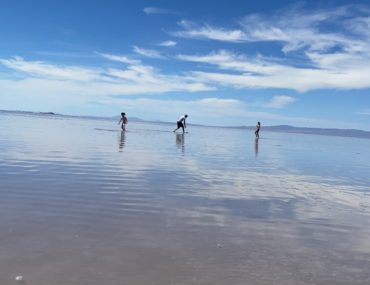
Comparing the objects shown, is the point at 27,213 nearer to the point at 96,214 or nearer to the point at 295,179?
the point at 96,214

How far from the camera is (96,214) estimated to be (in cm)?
884

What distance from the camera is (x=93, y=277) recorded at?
18.5 ft

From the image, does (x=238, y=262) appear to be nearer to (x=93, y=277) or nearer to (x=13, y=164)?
(x=93, y=277)

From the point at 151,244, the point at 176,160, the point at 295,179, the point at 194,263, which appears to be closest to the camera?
the point at 194,263

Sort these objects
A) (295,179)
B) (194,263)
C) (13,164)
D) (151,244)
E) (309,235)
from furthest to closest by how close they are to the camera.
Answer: (295,179) → (13,164) → (309,235) → (151,244) → (194,263)

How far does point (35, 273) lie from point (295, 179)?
12.6 metres

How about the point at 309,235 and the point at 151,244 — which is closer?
the point at 151,244

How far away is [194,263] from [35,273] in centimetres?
214

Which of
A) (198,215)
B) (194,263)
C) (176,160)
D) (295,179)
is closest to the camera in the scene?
(194,263)

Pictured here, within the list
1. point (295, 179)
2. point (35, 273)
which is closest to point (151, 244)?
point (35, 273)

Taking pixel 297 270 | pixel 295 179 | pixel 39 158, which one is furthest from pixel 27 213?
pixel 295 179

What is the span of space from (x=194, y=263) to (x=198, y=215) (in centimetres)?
303

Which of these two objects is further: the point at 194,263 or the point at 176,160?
the point at 176,160

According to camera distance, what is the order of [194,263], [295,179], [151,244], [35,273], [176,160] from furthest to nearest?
[176,160], [295,179], [151,244], [194,263], [35,273]
